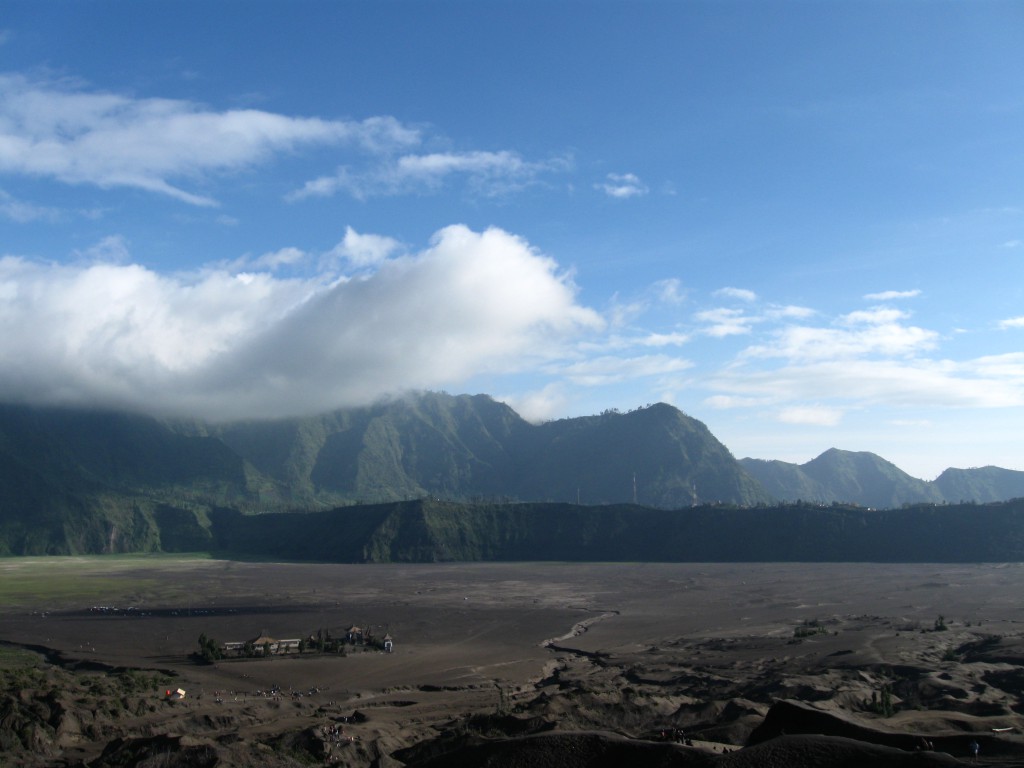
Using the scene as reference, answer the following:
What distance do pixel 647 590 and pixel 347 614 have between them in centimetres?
4190

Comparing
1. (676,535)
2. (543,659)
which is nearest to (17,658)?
(543,659)

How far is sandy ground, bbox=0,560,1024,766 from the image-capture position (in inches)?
1411

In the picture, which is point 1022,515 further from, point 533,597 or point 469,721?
point 469,721

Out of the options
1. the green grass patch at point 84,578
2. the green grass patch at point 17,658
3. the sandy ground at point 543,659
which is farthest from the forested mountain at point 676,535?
the green grass patch at point 17,658

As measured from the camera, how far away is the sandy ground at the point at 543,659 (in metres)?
35.8

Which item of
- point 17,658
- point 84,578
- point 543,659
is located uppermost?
point 543,659

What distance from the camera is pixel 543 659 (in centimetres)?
6162

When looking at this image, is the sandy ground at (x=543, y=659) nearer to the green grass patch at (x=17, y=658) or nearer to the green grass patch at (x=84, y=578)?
the green grass patch at (x=84, y=578)

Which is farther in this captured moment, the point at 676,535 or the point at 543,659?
the point at 676,535

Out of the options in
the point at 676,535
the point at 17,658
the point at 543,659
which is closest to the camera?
the point at 543,659

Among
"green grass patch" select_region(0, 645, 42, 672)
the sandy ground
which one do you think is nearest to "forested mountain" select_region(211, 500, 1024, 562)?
the sandy ground

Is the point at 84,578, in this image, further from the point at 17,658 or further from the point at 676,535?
the point at 676,535

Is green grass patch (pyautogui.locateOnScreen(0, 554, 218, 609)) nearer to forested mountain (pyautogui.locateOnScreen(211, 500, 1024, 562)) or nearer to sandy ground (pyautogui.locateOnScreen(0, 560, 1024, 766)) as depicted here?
sandy ground (pyautogui.locateOnScreen(0, 560, 1024, 766))

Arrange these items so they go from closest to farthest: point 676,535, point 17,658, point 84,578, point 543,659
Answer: point 543,659, point 17,658, point 84,578, point 676,535
